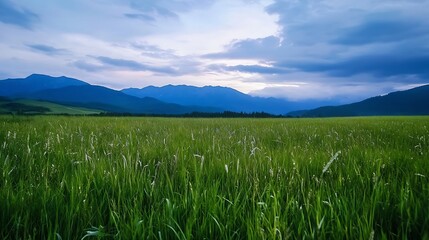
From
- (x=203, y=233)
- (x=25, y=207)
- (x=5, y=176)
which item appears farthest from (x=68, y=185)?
(x=203, y=233)

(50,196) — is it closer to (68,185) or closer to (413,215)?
(68,185)

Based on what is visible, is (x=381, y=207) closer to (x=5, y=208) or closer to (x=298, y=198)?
(x=298, y=198)

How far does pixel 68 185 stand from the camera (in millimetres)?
2576

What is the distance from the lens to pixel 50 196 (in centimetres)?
232

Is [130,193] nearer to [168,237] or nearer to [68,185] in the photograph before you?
[68,185]

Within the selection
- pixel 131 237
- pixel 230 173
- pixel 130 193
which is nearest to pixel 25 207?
pixel 130 193

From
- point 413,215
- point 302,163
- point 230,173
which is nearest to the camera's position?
point 413,215

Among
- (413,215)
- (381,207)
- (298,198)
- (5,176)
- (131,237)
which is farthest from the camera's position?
(5,176)

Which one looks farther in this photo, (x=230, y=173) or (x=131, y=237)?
(x=230, y=173)

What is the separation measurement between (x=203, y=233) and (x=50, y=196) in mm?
1344

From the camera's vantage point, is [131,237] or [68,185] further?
[68,185]

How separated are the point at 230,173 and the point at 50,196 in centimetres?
172

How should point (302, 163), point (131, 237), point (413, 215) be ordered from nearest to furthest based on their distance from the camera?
1. point (131, 237)
2. point (413, 215)
3. point (302, 163)

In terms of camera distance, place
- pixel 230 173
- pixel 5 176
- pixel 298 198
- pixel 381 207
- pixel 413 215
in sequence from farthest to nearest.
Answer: pixel 230 173, pixel 5 176, pixel 298 198, pixel 381 207, pixel 413 215
